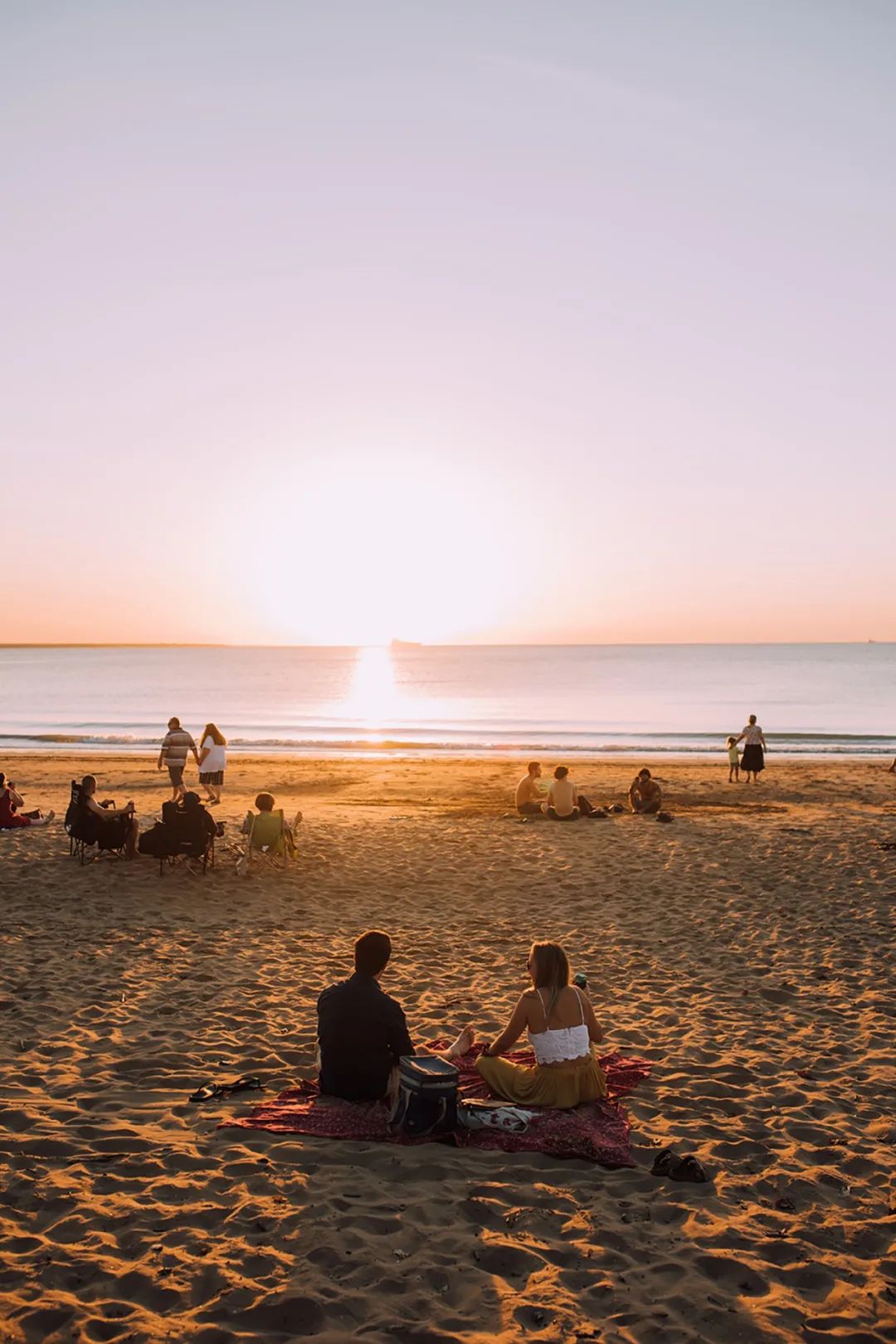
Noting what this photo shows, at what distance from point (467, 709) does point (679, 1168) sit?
58.0 metres

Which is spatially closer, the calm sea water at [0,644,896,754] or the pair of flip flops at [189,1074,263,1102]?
the pair of flip flops at [189,1074,263,1102]

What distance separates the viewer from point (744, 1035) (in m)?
7.06

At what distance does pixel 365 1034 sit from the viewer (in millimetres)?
5723

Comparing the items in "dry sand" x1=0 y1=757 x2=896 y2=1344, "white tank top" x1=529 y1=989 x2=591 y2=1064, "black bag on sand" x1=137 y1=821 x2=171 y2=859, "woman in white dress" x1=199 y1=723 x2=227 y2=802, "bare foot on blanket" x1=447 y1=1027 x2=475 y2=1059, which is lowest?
"dry sand" x1=0 y1=757 x2=896 y2=1344

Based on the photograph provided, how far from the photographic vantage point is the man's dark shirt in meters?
5.72

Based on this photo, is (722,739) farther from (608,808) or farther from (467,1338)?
(467,1338)

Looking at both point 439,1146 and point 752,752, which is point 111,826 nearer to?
point 439,1146

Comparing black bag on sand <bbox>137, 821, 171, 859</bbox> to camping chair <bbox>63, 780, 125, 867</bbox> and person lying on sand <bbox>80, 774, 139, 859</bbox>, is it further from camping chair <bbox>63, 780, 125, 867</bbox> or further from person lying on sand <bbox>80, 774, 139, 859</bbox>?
camping chair <bbox>63, 780, 125, 867</bbox>

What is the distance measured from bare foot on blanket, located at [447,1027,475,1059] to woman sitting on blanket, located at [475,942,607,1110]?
0.29 meters

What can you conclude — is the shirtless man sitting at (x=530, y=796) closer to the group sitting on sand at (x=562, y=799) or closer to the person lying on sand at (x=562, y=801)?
the group sitting on sand at (x=562, y=799)

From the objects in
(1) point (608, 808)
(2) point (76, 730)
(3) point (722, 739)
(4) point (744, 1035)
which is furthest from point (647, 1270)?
(2) point (76, 730)

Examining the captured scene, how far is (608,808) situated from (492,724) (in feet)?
109

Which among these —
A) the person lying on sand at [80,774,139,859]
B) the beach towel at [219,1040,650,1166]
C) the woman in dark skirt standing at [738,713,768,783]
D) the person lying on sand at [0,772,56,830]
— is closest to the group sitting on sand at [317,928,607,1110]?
the beach towel at [219,1040,650,1166]

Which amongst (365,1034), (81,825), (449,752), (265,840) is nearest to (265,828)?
(265,840)
